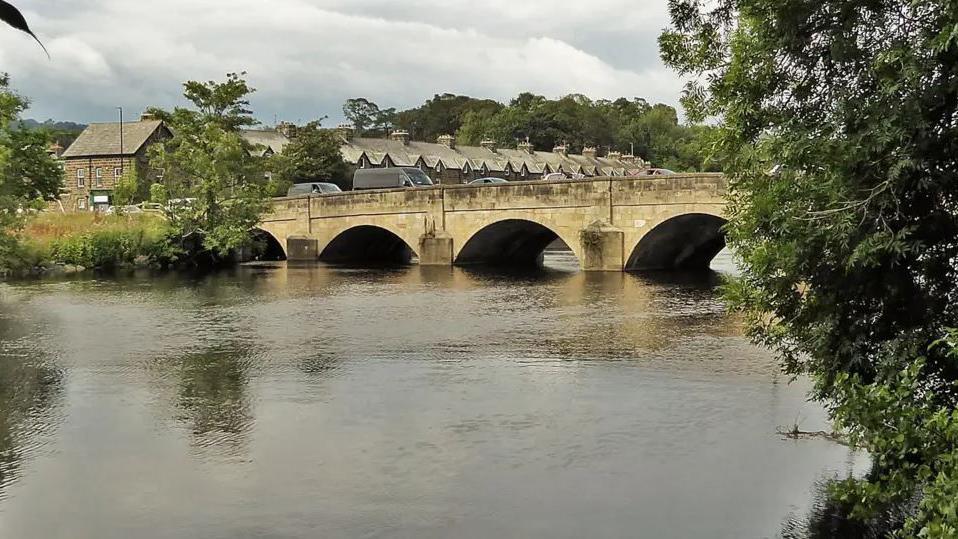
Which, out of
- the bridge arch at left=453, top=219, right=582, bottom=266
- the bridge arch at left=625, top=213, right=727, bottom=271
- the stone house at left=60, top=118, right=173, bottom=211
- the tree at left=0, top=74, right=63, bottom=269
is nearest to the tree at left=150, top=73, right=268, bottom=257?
the tree at left=0, top=74, right=63, bottom=269

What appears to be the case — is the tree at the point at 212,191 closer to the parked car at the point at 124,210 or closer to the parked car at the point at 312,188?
the parked car at the point at 124,210

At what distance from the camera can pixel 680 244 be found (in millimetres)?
35625

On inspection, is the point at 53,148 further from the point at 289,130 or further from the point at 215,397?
the point at 215,397

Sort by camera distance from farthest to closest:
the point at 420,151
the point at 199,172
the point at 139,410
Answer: the point at 420,151 → the point at 199,172 → the point at 139,410

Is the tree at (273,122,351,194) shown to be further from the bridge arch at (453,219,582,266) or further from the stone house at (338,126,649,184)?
the bridge arch at (453,219,582,266)

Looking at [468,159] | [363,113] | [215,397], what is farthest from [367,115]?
[215,397]

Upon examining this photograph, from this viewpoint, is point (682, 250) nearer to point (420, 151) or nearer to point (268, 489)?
point (268, 489)

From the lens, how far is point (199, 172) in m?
40.6

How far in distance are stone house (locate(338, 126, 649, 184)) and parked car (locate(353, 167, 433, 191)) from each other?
924 inches

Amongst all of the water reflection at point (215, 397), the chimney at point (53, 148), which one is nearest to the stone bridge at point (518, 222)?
the chimney at point (53, 148)

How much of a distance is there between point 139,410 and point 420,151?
240 feet

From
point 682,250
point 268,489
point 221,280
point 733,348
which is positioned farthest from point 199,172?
point 268,489

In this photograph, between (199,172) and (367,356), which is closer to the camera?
(367,356)

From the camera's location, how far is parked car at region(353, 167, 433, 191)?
47250 mm
